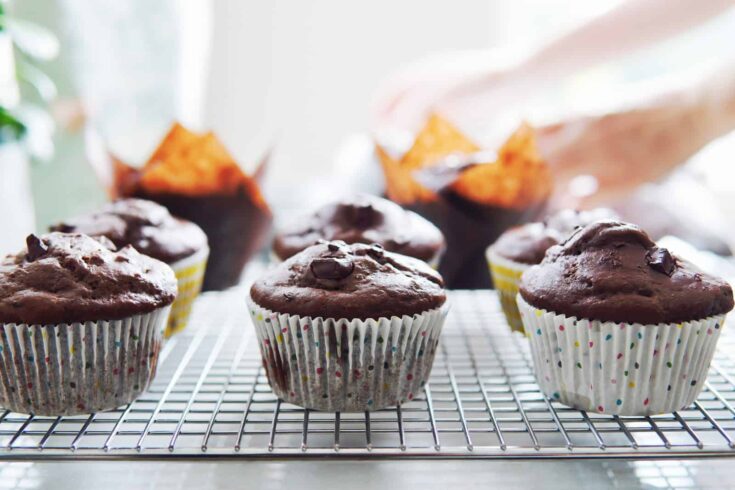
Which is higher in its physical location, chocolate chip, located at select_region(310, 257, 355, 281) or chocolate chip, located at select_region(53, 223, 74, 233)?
chocolate chip, located at select_region(310, 257, 355, 281)

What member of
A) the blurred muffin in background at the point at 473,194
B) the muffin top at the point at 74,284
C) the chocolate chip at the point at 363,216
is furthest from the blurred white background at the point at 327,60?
the muffin top at the point at 74,284

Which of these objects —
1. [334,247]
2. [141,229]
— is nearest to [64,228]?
[141,229]

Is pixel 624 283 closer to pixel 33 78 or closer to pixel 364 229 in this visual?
pixel 364 229

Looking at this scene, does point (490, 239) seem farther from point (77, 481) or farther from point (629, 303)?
point (77, 481)

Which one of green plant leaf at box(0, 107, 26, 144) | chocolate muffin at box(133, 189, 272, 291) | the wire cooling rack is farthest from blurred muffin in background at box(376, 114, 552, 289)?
green plant leaf at box(0, 107, 26, 144)

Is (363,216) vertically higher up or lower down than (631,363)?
higher up

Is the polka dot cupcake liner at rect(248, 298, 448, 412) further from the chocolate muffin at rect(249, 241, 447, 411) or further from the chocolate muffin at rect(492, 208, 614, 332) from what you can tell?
the chocolate muffin at rect(492, 208, 614, 332)
